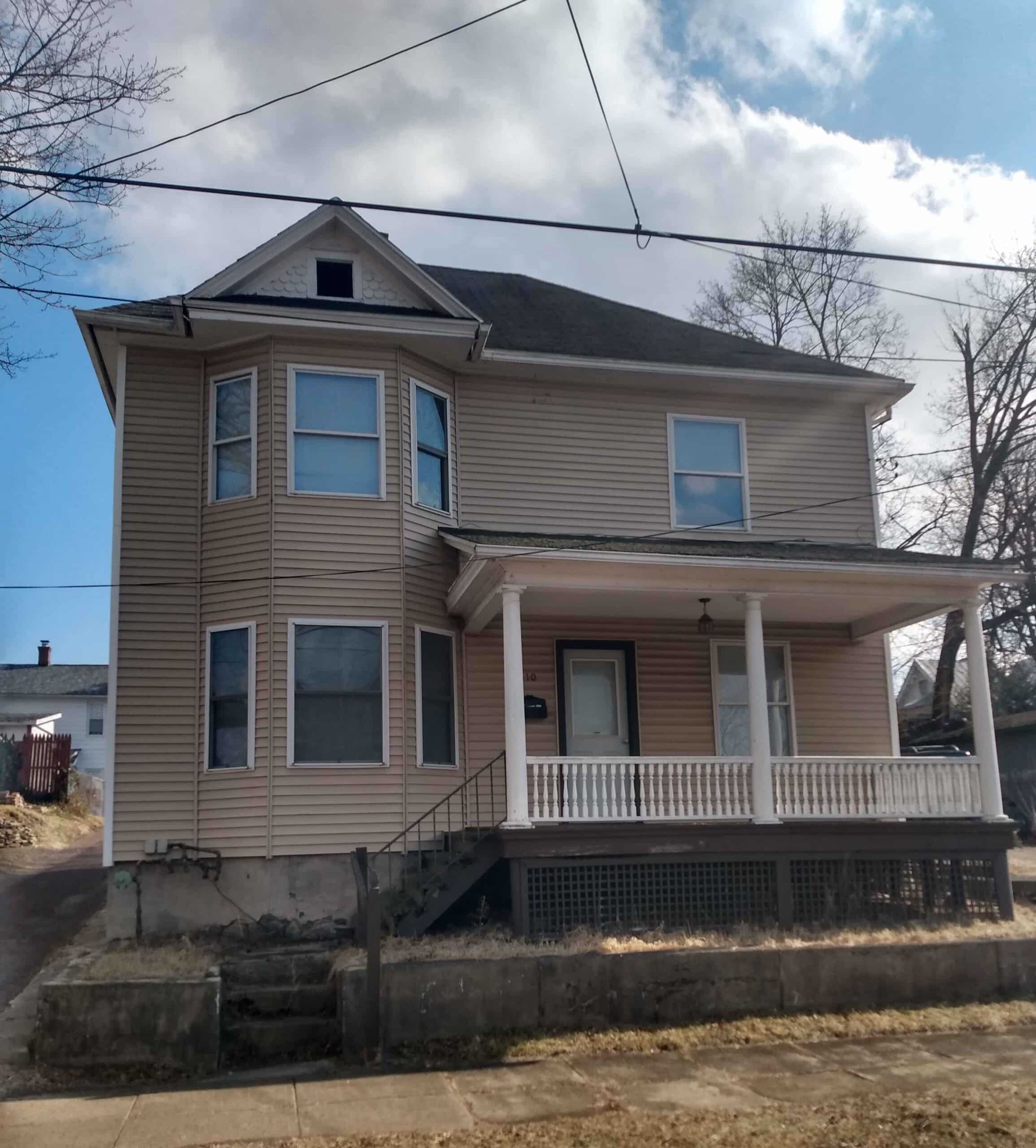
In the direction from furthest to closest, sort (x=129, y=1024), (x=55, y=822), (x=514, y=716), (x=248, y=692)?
1. (x=55, y=822)
2. (x=248, y=692)
3. (x=514, y=716)
4. (x=129, y=1024)

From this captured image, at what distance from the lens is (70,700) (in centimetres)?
4509

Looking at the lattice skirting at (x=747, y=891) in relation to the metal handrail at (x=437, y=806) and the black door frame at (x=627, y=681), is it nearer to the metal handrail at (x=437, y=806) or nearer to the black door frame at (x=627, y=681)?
the metal handrail at (x=437, y=806)

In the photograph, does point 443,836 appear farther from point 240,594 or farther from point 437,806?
point 240,594

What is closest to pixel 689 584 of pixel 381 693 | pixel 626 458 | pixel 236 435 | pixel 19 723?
pixel 626 458

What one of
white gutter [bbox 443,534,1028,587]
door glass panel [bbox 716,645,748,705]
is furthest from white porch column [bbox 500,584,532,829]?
door glass panel [bbox 716,645,748,705]

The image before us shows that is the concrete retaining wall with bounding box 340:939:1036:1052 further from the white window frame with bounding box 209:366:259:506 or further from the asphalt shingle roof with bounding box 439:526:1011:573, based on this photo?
the white window frame with bounding box 209:366:259:506

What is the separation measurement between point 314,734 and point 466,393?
14.9 feet

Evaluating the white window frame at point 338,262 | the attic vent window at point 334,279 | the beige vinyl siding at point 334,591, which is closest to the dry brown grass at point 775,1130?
the beige vinyl siding at point 334,591

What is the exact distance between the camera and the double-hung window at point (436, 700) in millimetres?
12727

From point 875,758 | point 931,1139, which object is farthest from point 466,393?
point 931,1139

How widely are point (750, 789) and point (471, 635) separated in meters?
3.53

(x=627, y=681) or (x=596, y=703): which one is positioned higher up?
(x=627, y=681)

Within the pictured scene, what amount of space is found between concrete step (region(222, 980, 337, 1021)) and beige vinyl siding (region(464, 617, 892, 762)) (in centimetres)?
388

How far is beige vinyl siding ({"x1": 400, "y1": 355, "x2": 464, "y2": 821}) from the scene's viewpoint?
12.5 meters
